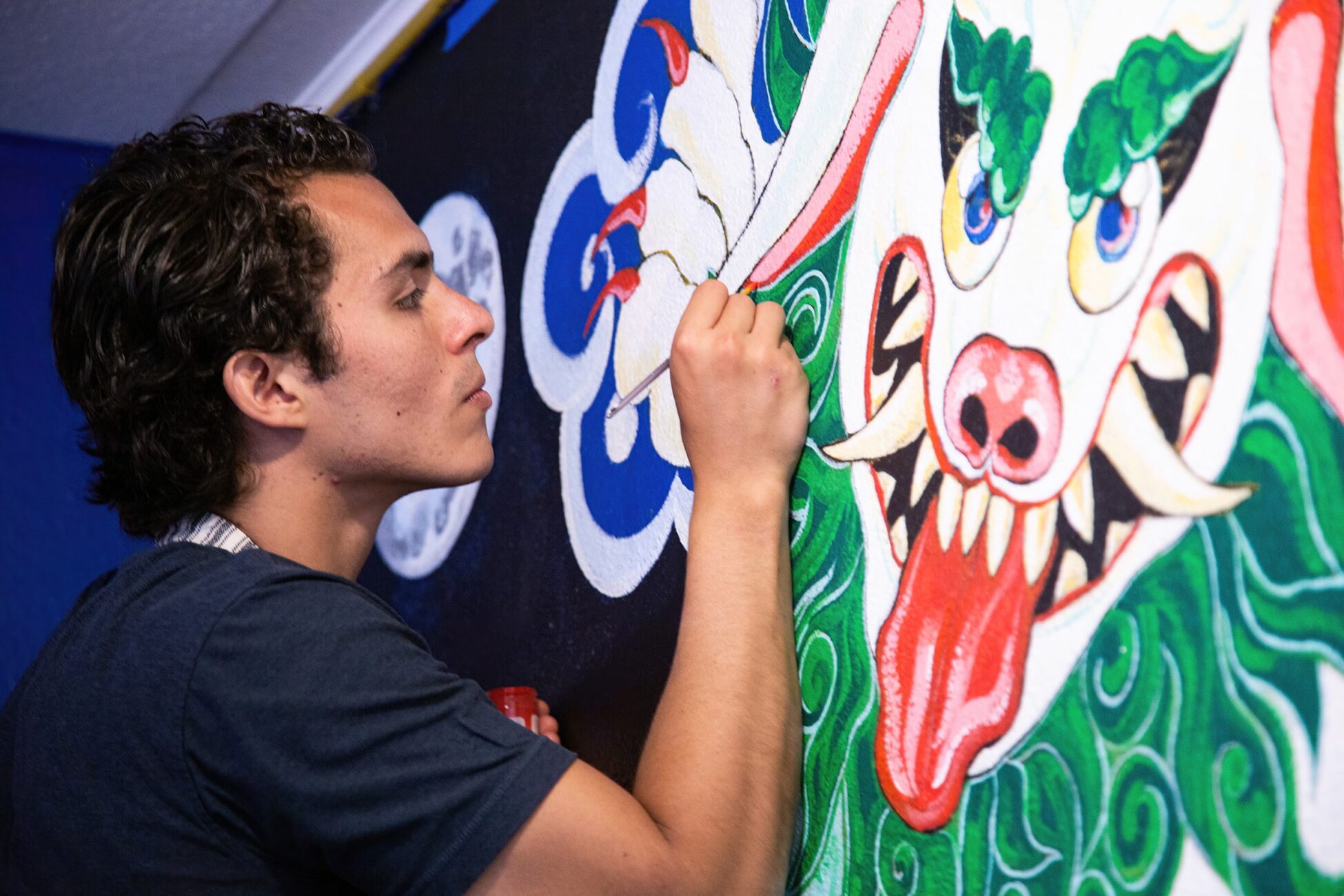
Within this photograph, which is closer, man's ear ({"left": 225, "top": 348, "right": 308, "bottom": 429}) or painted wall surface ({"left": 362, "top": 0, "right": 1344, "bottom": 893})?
painted wall surface ({"left": 362, "top": 0, "right": 1344, "bottom": 893})

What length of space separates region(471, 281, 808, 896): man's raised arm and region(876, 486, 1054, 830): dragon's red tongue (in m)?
0.10

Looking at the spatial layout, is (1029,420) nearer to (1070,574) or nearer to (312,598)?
(1070,574)

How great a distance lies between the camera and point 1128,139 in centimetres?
80

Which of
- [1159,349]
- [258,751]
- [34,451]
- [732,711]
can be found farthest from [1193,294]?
[34,451]

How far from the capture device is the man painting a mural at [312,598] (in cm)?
84

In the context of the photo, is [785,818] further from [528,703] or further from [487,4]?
[487,4]

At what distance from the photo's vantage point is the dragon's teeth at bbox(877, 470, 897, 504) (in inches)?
38.0

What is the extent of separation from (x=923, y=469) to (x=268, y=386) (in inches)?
26.2

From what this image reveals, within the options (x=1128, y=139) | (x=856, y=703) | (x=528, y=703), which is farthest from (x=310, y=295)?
(x=1128, y=139)

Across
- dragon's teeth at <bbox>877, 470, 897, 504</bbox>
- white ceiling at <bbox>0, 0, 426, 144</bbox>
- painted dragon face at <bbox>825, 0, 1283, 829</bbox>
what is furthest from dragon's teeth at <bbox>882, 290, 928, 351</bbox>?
white ceiling at <bbox>0, 0, 426, 144</bbox>

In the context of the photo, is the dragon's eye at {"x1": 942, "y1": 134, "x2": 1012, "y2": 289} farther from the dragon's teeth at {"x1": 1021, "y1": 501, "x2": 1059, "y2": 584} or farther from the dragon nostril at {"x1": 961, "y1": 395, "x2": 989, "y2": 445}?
the dragon's teeth at {"x1": 1021, "y1": 501, "x2": 1059, "y2": 584}

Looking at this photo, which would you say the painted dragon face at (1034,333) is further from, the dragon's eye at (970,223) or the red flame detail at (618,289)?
the red flame detail at (618,289)

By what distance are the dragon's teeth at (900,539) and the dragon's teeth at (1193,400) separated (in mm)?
257

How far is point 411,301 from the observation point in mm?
1215
